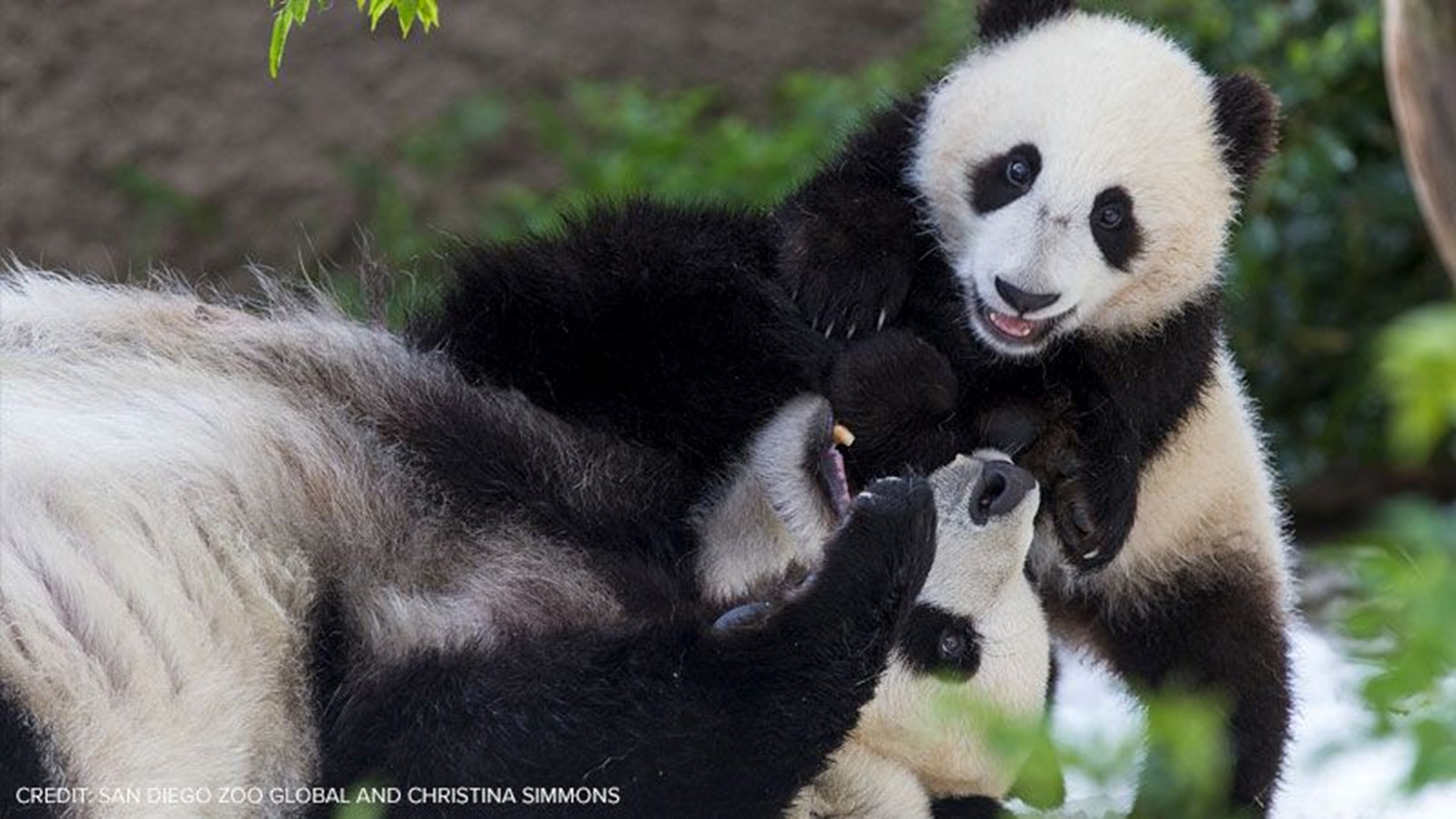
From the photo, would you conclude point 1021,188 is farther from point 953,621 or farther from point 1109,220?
point 953,621

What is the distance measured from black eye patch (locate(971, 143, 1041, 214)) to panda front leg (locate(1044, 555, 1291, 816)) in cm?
79

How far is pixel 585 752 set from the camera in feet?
9.21

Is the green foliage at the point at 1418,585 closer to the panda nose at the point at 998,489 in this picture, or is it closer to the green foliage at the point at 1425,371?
the green foliage at the point at 1425,371

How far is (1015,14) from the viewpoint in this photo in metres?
3.79

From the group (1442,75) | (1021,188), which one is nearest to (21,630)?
(1021,188)

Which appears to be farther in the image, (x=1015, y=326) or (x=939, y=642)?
(x=1015, y=326)

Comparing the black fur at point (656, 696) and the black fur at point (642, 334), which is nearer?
the black fur at point (656, 696)

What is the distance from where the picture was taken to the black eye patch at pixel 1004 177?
139 inches

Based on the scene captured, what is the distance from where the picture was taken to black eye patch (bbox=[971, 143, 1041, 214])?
352 cm

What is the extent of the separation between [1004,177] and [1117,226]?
8.9 inches

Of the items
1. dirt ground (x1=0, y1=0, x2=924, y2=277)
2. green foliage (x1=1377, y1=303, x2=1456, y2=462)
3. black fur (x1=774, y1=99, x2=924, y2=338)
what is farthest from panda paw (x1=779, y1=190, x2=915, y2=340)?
dirt ground (x1=0, y1=0, x2=924, y2=277)

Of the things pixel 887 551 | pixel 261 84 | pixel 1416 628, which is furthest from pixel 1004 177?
pixel 261 84

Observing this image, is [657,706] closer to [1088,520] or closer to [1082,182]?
[1088,520]

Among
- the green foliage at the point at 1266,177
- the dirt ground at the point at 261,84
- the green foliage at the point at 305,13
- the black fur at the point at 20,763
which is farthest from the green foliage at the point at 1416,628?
the dirt ground at the point at 261,84
